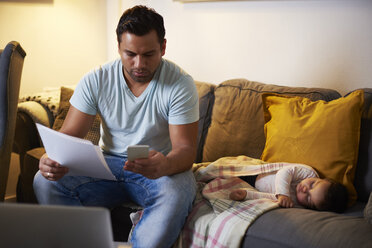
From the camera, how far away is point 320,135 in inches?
72.1

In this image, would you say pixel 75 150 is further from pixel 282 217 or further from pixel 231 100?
pixel 231 100

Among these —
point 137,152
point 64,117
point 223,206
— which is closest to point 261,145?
point 223,206

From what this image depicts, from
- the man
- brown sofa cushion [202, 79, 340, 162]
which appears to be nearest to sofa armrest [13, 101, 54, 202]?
the man

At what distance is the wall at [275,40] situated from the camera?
2148 millimetres

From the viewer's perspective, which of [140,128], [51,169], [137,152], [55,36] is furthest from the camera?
[55,36]

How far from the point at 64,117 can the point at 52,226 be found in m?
1.71

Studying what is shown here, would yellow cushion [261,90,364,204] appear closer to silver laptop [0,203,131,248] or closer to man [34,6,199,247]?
man [34,6,199,247]

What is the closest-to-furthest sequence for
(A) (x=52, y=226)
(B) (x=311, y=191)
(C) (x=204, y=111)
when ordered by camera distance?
1. (A) (x=52, y=226)
2. (B) (x=311, y=191)
3. (C) (x=204, y=111)

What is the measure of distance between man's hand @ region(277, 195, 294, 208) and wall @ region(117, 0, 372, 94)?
0.87 meters

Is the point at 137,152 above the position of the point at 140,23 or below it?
below

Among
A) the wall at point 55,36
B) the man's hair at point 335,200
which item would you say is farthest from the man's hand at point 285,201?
the wall at point 55,36

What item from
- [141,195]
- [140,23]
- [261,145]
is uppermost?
[140,23]

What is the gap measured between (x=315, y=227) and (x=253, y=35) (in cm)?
138

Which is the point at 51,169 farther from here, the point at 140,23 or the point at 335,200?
the point at 335,200
